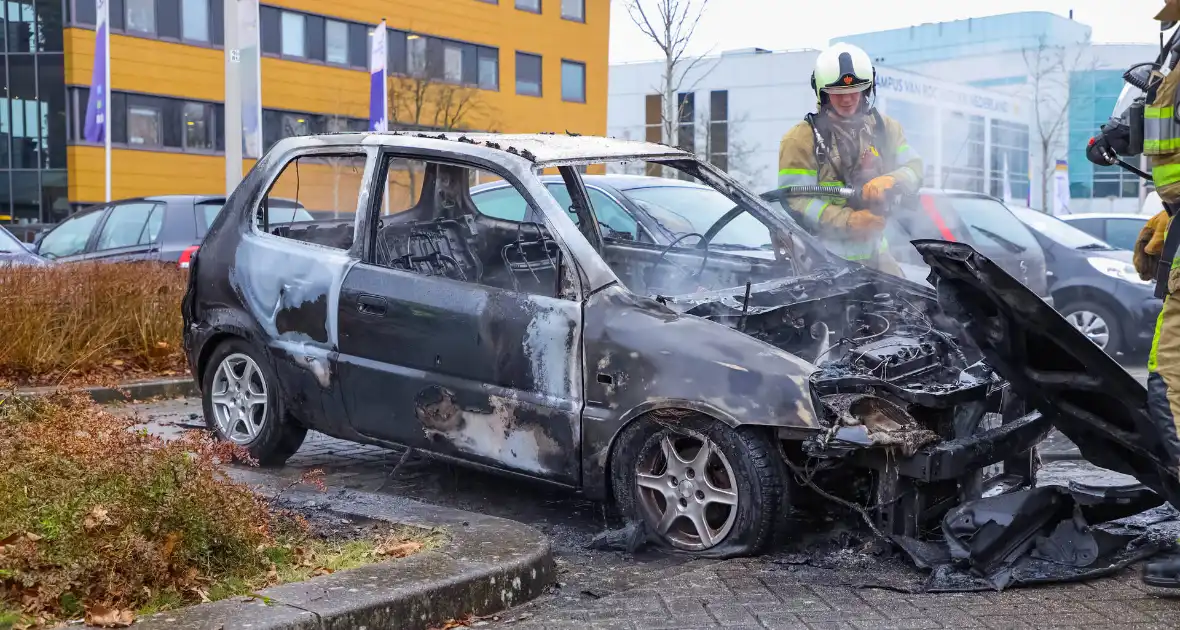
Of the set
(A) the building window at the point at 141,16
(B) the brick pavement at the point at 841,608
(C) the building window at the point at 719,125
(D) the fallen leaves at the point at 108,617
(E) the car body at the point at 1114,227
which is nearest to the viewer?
(D) the fallen leaves at the point at 108,617

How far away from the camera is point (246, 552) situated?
4012 millimetres

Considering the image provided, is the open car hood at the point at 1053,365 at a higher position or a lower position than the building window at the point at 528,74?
lower

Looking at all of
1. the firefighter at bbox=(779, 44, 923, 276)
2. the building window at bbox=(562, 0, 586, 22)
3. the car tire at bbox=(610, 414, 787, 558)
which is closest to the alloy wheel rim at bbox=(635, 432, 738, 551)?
the car tire at bbox=(610, 414, 787, 558)

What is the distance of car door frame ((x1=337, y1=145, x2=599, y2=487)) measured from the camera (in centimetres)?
511

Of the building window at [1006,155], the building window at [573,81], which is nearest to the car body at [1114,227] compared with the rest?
the building window at [1006,155]

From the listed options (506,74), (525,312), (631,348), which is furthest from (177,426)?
(506,74)

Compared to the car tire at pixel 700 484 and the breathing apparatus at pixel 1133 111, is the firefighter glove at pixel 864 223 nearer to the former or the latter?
the breathing apparatus at pixel 1133 111

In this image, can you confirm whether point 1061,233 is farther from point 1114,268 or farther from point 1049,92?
point 1049,92

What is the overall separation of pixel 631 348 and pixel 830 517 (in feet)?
3.49

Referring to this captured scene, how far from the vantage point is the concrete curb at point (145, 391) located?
8.51 meters

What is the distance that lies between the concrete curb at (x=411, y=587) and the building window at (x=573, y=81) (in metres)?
47.8

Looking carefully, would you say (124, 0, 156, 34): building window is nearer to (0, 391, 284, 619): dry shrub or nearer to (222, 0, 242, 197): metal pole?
(222, 0, 242, 197): metal pole

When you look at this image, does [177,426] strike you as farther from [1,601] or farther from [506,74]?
[506,74]

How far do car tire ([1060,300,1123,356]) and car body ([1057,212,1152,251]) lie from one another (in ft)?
6.01
